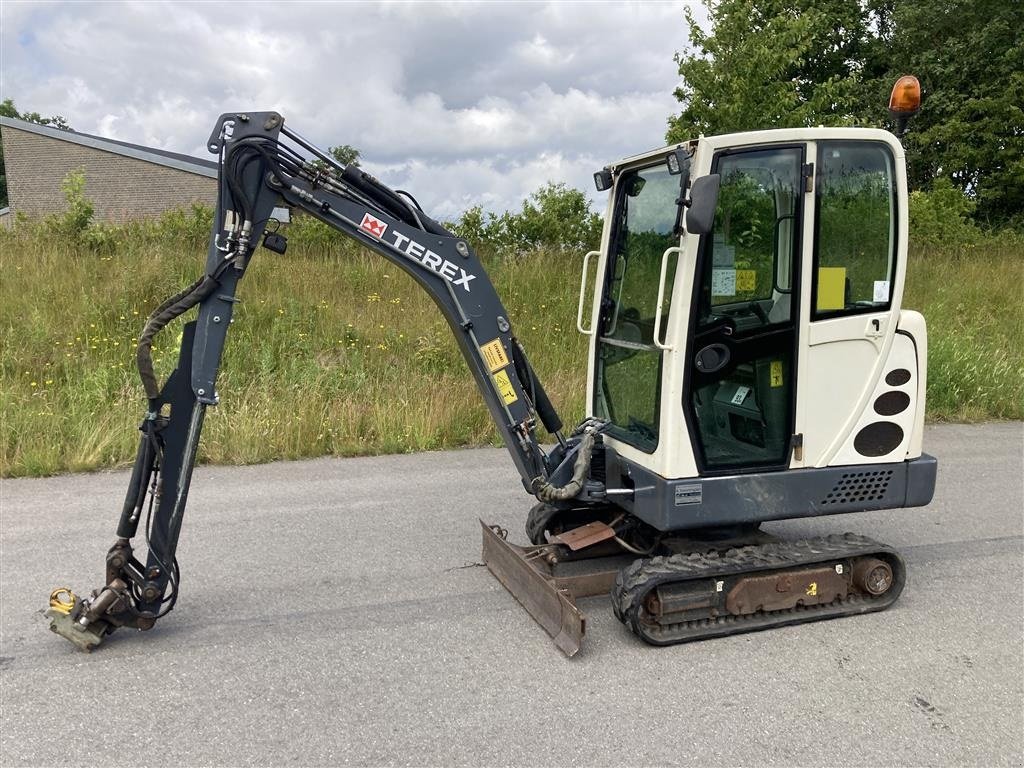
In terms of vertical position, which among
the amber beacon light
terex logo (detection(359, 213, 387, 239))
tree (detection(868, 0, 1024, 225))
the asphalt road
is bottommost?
the asphalt road

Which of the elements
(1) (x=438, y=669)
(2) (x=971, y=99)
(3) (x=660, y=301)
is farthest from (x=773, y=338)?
(2) (x=971, y=99)

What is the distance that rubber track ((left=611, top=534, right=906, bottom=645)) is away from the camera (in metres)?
3.91

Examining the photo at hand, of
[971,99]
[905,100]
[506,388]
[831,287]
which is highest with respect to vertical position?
[971,99]

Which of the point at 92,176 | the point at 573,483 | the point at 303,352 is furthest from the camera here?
the point at 92,176

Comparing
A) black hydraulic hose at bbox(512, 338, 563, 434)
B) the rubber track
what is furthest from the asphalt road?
black hydraulic hose at bbox(512, 338, 563, 434)

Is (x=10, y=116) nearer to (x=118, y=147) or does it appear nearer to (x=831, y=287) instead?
(x=118, y=147)

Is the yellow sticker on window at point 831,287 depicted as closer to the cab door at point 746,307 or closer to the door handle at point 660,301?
the cab door at point 746,307

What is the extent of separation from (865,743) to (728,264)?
2.23m

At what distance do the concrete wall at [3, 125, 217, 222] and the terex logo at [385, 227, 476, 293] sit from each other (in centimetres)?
2875

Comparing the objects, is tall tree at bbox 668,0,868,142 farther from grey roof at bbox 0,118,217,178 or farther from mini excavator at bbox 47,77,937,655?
grey roof at bbox 0,118,217,178

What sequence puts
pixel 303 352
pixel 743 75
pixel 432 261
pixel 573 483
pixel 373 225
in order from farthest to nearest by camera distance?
pixel 743 75 → pixel 303 352 → pixel 573 483 → pixel 432 261 → pixel 373 225

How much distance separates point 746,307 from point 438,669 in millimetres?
2336

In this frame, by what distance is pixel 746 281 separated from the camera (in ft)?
13.4

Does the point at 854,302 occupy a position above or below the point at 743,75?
below
